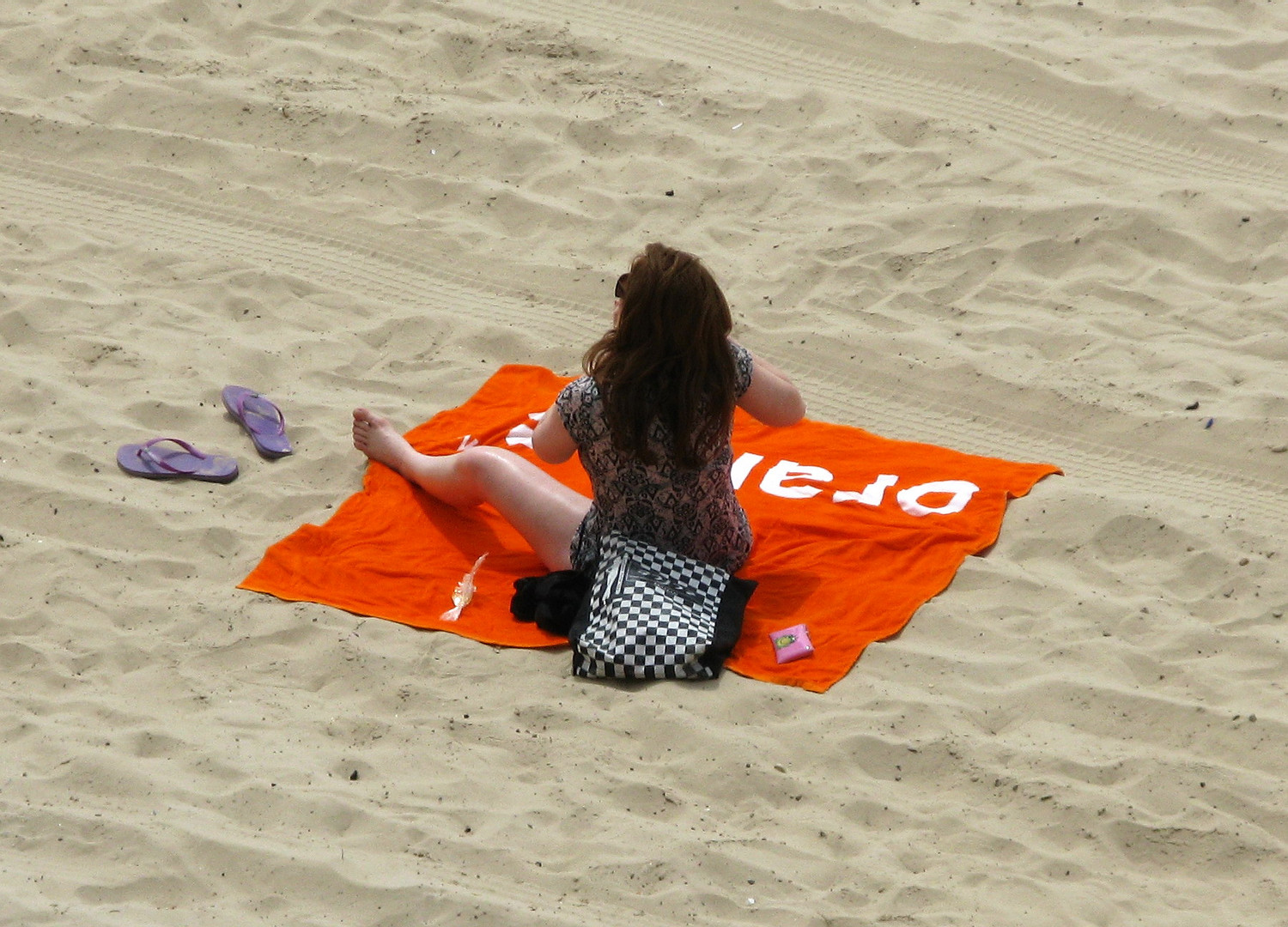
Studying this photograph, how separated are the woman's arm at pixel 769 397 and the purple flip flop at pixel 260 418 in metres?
1.72

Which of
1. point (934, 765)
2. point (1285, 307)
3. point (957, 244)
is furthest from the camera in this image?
point (957, 244)

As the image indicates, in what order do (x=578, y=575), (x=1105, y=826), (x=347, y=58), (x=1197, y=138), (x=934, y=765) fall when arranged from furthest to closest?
1. (x=347, y=58)
2. (x=1197, y=138)
3. (x=578, y=575)
4. (x=934, y=765)
5. (x=1105, y=826)

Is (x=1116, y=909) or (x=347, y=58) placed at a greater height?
(x=347, y=58)

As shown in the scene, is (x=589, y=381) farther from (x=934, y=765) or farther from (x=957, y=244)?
(x=957, y=244)

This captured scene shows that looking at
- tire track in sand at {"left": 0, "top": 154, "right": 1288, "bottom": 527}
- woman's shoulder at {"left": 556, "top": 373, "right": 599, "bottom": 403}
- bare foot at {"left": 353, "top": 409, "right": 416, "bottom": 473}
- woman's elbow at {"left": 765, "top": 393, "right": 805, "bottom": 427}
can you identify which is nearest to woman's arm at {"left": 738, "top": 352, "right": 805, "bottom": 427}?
woman's elbow at {"left": 765, "top": 393, "right": 805, "bottom": 427}

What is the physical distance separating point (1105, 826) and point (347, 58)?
5144 mm

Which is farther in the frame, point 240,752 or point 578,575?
point 578,575

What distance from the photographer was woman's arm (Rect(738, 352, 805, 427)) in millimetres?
4148

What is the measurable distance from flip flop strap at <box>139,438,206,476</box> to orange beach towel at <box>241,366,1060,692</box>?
53 centimetres

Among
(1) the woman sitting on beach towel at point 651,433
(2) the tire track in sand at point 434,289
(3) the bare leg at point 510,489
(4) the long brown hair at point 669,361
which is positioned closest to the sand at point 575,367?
(2) the tire track in sand at point 434,289

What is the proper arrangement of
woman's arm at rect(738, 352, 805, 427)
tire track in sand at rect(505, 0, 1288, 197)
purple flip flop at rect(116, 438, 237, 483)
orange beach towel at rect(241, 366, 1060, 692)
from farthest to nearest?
tire track in sand at rect(505, 0, 1288, 197), purple flip flop at rect(116, 438, 237, 483), orange beach towel at rect(241, 366, 1060, 692), woman's arm at rect(738, 352, 805, 427)

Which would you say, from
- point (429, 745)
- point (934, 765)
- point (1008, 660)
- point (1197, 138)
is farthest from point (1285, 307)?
point (429, 745)

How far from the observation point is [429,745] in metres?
3.81

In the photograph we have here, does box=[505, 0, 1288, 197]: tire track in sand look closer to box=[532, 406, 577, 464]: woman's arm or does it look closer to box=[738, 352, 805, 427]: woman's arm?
box=[738, 352, 805, 427]: woman's arm
